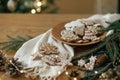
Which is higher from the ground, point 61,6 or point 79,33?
point 79,33

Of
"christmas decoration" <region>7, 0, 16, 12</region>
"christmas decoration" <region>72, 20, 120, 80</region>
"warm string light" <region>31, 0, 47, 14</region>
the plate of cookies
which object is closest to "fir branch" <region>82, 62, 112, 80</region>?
"christmas decoration" <region>72, 20, 120, 80</region>

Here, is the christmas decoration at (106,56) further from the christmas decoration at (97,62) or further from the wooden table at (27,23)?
the wooden table at (27,23)

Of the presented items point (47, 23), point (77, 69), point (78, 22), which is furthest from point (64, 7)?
point (77, 69)

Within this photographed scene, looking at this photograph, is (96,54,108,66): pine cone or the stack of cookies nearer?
(96,54,108,66): pine cone

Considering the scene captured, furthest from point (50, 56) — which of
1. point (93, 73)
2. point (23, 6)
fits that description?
point (23, 6)

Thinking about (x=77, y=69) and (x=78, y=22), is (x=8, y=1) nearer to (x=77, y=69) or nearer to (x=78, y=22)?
(x=78, y=22)

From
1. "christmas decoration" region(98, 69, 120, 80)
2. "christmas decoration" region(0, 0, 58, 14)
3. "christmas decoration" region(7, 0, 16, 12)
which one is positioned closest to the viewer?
"christmas decoration" region(98, 69, 120, 80)

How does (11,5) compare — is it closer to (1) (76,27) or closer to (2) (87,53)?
(1) (76,27)

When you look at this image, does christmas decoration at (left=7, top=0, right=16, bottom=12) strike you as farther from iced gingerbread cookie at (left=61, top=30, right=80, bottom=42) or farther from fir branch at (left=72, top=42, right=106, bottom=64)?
fir branch at (left=72, top=42, right=106, bottom=64)
